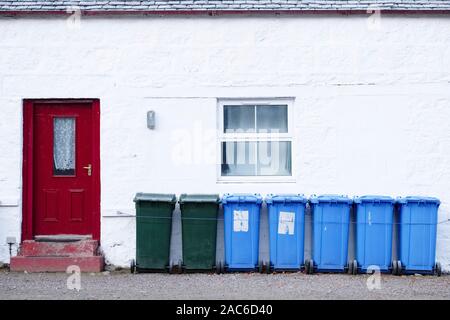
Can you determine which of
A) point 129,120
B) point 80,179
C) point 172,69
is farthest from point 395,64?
point 80,179

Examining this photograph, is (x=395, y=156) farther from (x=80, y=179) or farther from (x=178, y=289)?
(x=80, y=179)

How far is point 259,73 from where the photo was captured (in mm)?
12062

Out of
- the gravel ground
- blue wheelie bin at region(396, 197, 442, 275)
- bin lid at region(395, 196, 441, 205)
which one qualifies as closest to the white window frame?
the gravel ground

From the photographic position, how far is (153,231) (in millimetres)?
11492

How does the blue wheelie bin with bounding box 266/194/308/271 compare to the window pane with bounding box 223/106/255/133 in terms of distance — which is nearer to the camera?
the blue wheelie bin with bounding box 266/194/308/271

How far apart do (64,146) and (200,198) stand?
234 centimetres

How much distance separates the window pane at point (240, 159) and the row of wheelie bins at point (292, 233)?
0.81 m

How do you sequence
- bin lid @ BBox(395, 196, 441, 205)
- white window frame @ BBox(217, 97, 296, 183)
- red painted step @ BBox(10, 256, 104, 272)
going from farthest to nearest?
white window frame @ BBox(217, 97, 296, 183), red painted step @ BBox(10, 256, 104, 272), bin lid @ BBox(395, 196, 441, 205)

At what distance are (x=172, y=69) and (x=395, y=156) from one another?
358 cm

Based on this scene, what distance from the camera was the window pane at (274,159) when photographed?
1223 cm

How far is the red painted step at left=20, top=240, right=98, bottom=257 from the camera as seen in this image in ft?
38.7

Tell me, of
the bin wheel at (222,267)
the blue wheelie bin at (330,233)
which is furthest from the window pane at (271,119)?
the bin wheel at (222,267)

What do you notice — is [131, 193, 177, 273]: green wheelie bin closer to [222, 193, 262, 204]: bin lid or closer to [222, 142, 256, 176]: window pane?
[222, 193, 262, 204]: bin lid

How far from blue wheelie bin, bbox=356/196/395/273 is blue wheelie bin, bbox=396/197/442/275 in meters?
0.19
